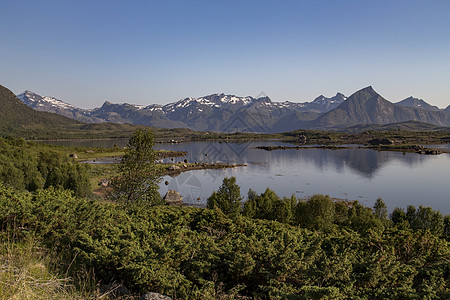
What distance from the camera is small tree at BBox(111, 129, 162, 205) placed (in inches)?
1041

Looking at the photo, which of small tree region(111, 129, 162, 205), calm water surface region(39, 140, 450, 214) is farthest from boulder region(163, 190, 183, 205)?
small tree region(111, 129, 162, 205)

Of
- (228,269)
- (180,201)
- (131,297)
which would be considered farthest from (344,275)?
(180,201)

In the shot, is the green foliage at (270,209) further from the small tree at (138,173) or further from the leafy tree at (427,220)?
the leafy tree at (427,220)

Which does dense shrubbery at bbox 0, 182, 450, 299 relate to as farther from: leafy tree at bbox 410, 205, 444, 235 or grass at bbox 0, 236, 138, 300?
leafy tree at bbox 410, 205, 444, 235

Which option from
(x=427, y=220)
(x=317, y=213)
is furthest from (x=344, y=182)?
(x=317, y=213)

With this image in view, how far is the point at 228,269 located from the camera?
7.88 meters

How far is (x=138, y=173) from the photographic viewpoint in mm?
26641

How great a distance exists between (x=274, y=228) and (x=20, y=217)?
38.0ft

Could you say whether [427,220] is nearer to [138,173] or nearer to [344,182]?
[344,182]

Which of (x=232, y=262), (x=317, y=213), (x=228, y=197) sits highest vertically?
(x=232, y=262)

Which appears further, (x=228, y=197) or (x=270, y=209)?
(x=228, y=197)

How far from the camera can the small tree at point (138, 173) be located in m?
26.4

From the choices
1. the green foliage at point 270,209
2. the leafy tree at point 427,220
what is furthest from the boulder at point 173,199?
the leafy tree at point 427,220

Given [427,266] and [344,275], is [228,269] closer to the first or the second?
[344,275]
